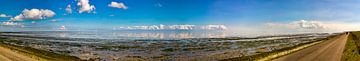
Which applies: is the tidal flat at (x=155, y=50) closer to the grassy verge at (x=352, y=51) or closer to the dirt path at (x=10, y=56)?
the dirt path at (x=10, y=56)

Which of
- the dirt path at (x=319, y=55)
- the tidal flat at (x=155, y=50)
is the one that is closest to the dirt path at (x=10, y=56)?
the tidal flat at (x=155, y=50)

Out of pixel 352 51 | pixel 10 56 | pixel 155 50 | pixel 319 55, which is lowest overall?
pixel 155 50

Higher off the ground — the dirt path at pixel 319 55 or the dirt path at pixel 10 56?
the dirt path at pixel 10 56

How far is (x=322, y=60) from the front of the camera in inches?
368

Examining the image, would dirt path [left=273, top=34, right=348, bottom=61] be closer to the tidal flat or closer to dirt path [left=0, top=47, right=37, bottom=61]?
the tidal flat

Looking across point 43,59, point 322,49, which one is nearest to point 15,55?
point 43,59

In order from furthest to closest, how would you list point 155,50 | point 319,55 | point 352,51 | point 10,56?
point 155,50
point 319,55
point 352,51
point 10,56

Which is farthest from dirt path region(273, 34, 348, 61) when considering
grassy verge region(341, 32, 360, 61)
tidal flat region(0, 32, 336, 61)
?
tidal flat region(0, 32, 336, 61)

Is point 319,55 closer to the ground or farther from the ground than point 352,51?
closer to the ground

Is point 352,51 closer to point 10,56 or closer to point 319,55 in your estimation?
point 319,55

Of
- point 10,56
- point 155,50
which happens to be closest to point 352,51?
point 10,56

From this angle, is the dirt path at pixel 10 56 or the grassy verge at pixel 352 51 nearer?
the dirt path at pixel 10 56

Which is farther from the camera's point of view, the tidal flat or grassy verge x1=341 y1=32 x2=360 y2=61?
the tidal flat

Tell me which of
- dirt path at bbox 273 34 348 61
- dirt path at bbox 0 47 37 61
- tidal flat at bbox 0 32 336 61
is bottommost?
tidal flat at bbox 0 32 336 61
